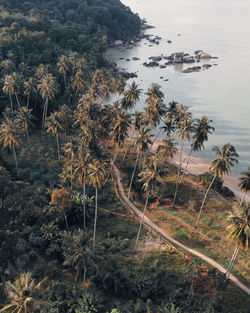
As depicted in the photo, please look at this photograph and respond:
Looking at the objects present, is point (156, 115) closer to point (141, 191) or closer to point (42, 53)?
point (141, 191)

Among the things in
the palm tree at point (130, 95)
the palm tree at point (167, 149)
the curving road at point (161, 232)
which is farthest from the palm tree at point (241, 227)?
the palm tree at point (130, 95)

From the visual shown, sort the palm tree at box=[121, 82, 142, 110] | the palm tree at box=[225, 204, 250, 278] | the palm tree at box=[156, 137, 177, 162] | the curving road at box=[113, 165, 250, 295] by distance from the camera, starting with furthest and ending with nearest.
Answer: the palm tree at box=[121, 82, 142, 110], the palm tree at box=[156, 137, 177, 162], the curving road at box=[113, 165, 250, 295], the palm tree at box=[225, 204, 250, 278]

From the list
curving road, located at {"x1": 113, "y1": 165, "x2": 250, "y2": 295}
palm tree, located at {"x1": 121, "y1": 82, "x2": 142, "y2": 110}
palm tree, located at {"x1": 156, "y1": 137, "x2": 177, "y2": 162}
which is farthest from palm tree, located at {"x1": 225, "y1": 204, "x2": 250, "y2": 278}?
palm tree, located at {"x1": 121, "y1": 82, "x2": 142, "y2": 110}

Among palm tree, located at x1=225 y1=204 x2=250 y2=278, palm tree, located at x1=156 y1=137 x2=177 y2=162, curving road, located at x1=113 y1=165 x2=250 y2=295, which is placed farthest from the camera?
palm tree, located at x1=156 y1=137 x2=177 y2=162

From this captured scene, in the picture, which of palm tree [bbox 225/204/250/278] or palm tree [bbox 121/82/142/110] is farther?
palm tree [bbox 121/82/142/110]

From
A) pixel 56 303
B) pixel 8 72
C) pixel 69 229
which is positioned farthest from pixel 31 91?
pixel 56 303

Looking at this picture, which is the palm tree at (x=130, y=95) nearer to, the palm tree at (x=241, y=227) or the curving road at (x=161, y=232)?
the curving road at (x=161, y=232)

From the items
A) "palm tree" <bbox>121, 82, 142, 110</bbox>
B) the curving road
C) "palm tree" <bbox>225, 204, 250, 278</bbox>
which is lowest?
the curving road

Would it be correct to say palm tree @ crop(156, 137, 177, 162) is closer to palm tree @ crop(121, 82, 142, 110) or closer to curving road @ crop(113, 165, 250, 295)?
curving road @ crop(113, 165, 250, 295)

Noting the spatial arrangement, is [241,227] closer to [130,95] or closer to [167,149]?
[167,149]

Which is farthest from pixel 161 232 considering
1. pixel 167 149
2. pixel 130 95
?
pixel 130 95

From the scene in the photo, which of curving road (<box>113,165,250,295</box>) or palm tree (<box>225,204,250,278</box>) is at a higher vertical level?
palm tree (<box>225,204,250,278</box>)
